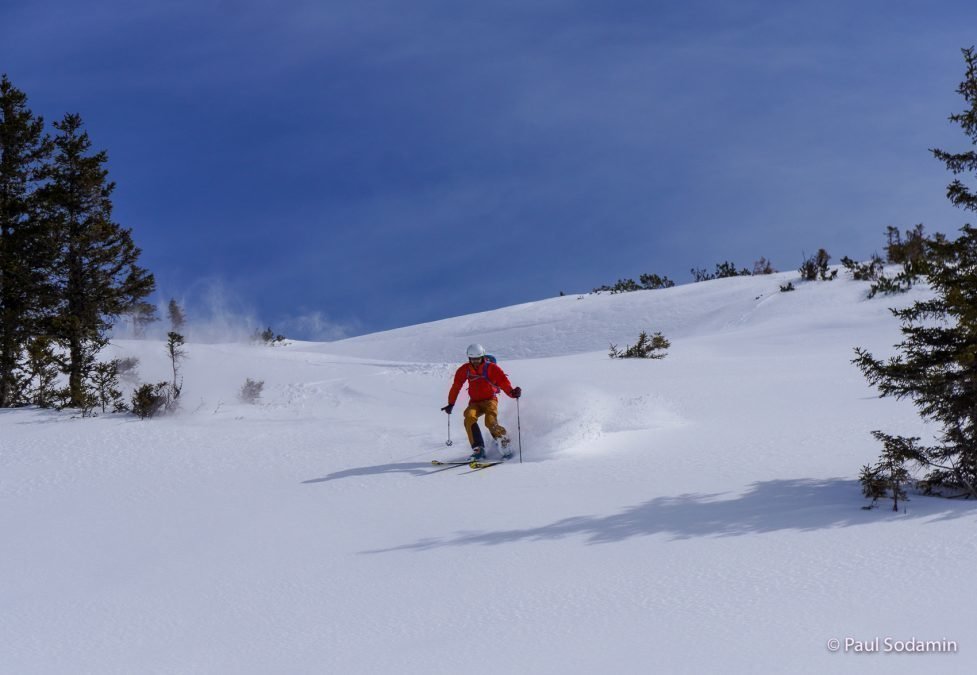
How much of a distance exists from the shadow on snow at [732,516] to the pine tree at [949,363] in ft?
1.51

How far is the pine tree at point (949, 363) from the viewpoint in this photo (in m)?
6.83

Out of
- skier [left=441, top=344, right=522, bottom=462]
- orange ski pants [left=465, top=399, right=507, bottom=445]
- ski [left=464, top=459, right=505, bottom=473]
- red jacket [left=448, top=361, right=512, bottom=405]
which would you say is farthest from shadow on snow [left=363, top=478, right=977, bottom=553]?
red jacket [left=448, top=361, right=512, bottom=405]

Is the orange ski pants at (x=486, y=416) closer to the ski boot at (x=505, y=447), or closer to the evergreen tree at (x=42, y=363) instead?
the ski boot at (x=505, y=447)

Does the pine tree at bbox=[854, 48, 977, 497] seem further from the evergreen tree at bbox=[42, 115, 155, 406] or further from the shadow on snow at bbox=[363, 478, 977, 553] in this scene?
the evergreen tree at bbox=[42, 115, 155, 406]

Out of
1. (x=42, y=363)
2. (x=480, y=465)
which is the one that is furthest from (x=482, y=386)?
(x=42, y=363)

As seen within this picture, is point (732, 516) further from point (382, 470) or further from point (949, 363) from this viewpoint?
point (382, 470)

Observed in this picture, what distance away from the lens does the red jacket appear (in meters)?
11.0

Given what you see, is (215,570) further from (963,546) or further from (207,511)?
(963,546)

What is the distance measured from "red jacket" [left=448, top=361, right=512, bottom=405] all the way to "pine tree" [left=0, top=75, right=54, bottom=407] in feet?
34.9

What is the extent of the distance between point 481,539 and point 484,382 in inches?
178

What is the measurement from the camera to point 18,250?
16297 mm

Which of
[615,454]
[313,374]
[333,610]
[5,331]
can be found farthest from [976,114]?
[5,331]

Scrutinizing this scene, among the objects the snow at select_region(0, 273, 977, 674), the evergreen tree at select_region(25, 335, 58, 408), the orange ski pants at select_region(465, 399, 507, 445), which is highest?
the evergreen tree at select_region(25, 335, 58, 408)

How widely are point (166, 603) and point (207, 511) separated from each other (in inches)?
112
